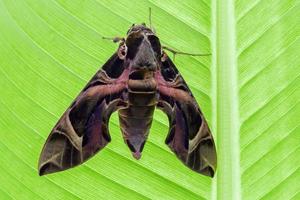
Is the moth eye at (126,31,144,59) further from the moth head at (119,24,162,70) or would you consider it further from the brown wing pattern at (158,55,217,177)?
the brown wing pattern at (158,55,217,177)

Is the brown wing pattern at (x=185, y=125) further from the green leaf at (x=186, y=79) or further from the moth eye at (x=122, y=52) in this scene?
the moth eye at (x=122, y=52)

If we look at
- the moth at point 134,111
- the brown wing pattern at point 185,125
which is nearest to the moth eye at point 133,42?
the moth at point 134,111

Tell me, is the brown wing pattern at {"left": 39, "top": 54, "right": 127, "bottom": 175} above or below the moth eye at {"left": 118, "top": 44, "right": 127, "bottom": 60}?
below

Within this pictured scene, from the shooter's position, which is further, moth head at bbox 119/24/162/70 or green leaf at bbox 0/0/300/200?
moth head at bbox 119/24/162/70

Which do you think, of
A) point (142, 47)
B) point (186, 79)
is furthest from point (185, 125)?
point (142, 47)

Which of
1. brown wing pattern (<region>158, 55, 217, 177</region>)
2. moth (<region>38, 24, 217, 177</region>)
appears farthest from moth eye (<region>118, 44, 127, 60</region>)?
brown wing pattern (<region>158, 55, 217, 177</region>)

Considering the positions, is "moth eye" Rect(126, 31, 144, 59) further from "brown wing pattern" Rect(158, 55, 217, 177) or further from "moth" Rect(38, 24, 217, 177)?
"brown wing pattern" Rect(158, 55, 217, 177)

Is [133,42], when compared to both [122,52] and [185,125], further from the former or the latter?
[185,125]

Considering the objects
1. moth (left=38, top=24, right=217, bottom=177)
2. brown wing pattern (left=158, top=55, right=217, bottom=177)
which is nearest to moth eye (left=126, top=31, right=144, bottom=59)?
moth (left=38, top=24, right=217, bottom=177)
